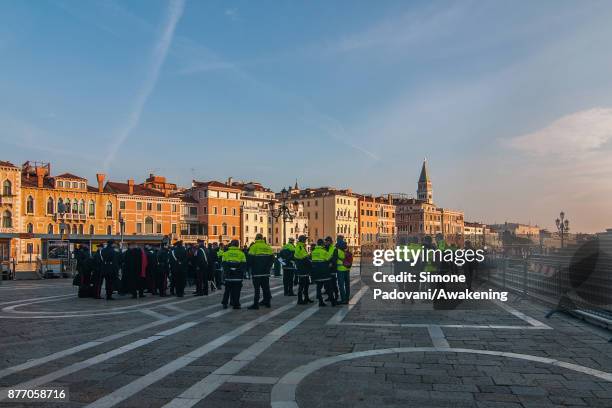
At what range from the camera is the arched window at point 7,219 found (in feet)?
220

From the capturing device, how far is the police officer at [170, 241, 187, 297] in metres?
18.2

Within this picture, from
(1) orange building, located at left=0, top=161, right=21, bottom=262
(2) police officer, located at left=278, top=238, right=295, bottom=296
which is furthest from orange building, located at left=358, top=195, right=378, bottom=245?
(2) police officer, located at left=278, top=238, right=295, bottom=296

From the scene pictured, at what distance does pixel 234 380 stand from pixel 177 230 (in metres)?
83.5

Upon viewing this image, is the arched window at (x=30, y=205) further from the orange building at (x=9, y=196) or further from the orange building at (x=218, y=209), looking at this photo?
the orange building at (x=218, y=209)

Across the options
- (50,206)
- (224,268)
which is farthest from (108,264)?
(50,206)

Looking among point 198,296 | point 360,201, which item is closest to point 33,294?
point 198,296

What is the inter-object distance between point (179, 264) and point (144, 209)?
68427mm

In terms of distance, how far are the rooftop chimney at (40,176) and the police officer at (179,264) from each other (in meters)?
61.6

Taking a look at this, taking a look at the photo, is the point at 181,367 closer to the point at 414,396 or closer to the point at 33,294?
the point at 414,396

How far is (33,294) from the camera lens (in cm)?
1953

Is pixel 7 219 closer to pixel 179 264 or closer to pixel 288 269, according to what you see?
pixel 179 264

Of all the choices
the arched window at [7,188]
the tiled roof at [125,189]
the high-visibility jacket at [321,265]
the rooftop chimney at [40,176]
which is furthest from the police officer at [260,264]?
the tiled roof at [125,189]

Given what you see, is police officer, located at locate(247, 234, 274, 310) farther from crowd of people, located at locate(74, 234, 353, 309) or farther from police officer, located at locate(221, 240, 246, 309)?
police officer, located at locate(221, 240, 246, 309)

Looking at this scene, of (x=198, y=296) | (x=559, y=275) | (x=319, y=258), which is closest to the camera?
(x=559, y=275)
